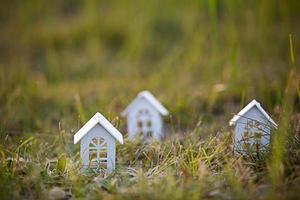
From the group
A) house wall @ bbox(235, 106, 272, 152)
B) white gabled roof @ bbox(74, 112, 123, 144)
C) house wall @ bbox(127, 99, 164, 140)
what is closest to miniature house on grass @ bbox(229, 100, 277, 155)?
house wall @ bbox(235, 106, 272, 152)

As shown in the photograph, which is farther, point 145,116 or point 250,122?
point 145,116

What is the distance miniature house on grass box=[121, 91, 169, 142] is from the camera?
2617 millimetres

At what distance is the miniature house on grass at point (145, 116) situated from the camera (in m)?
2.62

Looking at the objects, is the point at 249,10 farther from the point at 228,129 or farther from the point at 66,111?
the point at 66,111

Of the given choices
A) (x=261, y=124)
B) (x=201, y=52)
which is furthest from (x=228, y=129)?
(x=201, y=52)

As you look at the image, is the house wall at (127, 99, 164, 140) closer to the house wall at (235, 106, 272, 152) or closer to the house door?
the house door

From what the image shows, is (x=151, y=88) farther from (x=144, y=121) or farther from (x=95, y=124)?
(x=95, y=124)

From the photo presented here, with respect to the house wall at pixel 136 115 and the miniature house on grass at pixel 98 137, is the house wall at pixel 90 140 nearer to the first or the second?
the miniature house on grass at pixel 98 137

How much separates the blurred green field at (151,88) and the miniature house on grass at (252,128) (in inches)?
2.1

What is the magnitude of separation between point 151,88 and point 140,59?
1.09 m

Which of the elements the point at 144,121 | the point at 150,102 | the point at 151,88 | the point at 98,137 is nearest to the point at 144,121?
the point at 144,121

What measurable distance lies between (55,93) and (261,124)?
6.37ft

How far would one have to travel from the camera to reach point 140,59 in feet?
15.1

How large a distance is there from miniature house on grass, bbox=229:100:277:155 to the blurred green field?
5cm
